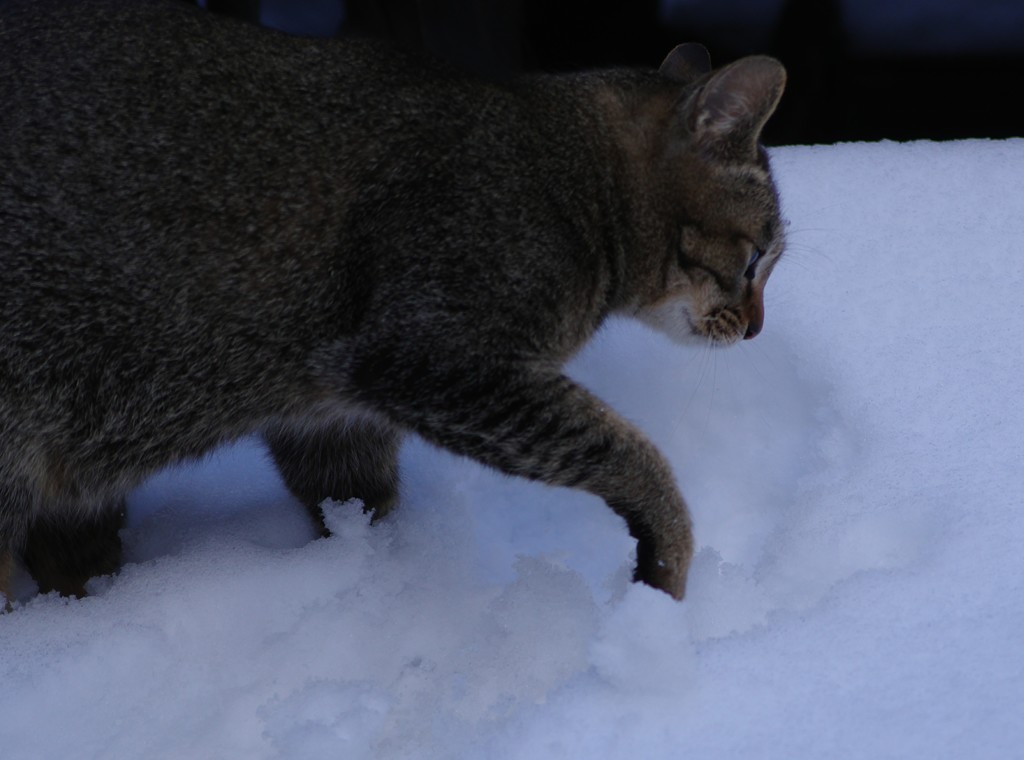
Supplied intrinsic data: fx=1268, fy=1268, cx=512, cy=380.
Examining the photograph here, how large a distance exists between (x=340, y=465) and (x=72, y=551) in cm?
61

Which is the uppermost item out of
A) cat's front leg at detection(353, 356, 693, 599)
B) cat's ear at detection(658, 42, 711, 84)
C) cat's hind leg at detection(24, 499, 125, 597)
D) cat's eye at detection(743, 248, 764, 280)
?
cat's ear at detection(658, 42, 711, 84)

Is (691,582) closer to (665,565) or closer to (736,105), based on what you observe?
(665,565)

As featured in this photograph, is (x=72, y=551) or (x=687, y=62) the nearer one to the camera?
(x=72, y=551)

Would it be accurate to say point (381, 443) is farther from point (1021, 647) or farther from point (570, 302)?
point (1021, 647)

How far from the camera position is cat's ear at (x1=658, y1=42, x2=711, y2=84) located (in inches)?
114

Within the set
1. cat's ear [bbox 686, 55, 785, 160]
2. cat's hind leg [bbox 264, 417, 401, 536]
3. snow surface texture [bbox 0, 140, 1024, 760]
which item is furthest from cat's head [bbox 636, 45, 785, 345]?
cat's hind leg [bbox 264, 417, 401, 536]

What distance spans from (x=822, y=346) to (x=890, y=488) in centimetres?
49

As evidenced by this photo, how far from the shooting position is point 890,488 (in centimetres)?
255

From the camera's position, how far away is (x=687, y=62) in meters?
2.90

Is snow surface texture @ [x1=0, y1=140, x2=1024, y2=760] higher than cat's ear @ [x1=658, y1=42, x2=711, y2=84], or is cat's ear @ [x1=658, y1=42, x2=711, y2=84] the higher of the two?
cat's ear @ [x1=658, y1=42, x2=711, y2=84]

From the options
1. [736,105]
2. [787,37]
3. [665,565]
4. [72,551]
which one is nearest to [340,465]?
[72,551]

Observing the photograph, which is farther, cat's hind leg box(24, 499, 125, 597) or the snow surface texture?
cat's hind leg box(24, 499, 125, 597)

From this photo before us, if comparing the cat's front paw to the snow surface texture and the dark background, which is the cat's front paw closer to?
the snow surface texture

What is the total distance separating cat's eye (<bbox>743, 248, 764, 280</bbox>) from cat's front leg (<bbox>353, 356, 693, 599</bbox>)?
463 millimetres
